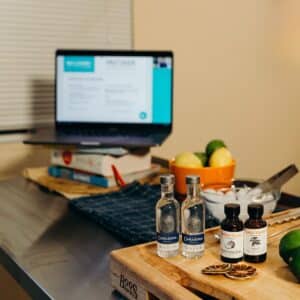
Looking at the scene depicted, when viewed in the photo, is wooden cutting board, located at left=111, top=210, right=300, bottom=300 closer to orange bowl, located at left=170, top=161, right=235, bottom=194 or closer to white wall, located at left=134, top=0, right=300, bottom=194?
orange bowl, located at left=170, top=161, right=235, bottom=194

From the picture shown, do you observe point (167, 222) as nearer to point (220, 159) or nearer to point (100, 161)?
point (220, 159)

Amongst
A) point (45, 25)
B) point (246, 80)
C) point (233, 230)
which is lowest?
point (233, 230)

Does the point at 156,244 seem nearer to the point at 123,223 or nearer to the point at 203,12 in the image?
the point at 123,223

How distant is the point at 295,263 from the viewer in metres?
0.75

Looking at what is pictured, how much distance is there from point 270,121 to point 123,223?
1.81 metres

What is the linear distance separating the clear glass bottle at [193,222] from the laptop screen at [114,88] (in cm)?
84

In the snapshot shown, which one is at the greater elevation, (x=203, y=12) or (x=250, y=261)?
(x=203, y=12)

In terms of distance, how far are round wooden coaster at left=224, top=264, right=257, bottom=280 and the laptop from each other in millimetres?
925

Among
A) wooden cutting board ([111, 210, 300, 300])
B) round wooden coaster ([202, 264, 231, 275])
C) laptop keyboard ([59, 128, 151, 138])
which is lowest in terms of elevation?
wooden cutting board ([111, 210, 300, 300])

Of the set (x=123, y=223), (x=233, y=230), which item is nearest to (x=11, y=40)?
(x=123, y=223)

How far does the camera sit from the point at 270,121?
9.16 ft

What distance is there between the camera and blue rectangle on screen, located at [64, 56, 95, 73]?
5.64 ft

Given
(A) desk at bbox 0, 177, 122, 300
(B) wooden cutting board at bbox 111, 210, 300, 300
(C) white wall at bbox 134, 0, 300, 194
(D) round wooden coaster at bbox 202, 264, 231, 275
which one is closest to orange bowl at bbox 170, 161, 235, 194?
(A) desk at bbox 0, 177, 122, 300

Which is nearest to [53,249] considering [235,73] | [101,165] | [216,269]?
[216,269]
